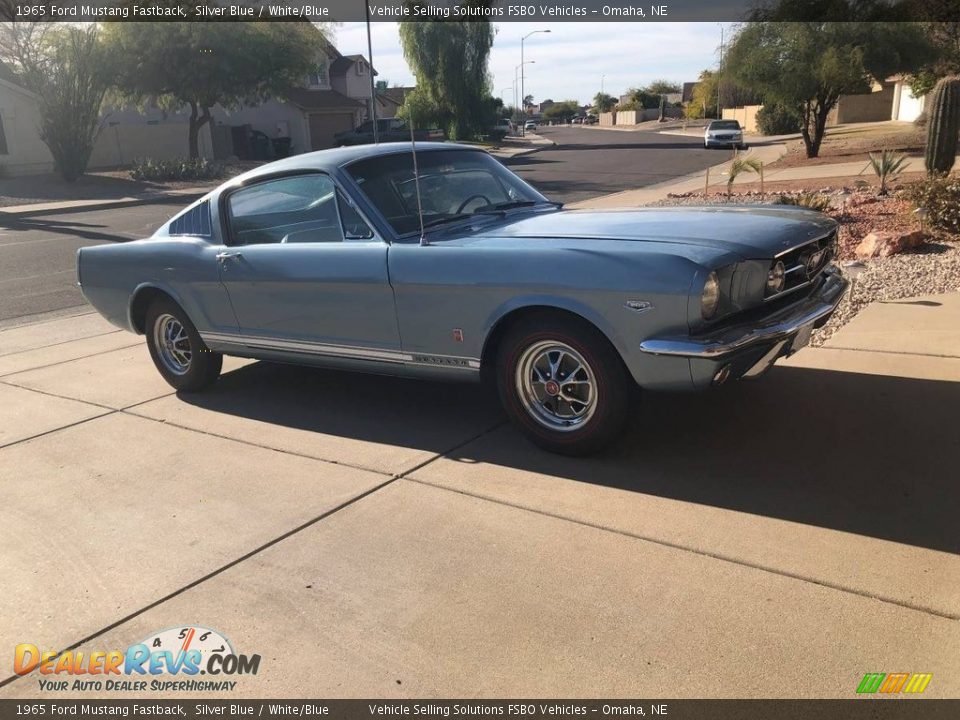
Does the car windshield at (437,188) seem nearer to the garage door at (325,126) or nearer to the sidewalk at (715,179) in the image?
the sidewalk at (715,179)

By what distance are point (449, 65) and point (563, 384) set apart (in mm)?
49628

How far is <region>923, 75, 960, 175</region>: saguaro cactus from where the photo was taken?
13.1 meters

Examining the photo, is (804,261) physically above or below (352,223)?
below

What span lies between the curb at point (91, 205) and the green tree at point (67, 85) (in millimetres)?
4929

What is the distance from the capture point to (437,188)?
5.10 meters

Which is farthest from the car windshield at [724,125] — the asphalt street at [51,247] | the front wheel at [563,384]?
the front wheel at [563,384]

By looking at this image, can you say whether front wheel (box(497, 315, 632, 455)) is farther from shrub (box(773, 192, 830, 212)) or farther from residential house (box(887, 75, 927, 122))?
residential house (box(887, 75, 927, 122))

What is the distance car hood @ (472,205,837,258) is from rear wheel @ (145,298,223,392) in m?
2.35

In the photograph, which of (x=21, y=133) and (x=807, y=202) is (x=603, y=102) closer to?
(x=21, y=133)

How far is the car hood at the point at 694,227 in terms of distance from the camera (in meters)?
3.97

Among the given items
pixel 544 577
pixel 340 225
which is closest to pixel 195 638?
pixel 544 577

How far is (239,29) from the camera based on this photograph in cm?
3584

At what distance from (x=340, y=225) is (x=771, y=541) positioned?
2919mm
